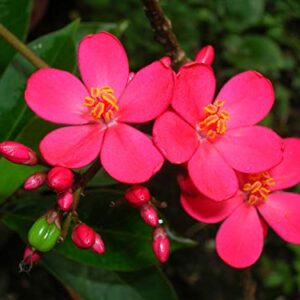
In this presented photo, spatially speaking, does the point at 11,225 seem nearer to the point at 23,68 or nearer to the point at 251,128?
the point at 23,68

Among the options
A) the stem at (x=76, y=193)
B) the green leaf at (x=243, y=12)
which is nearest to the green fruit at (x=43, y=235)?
the stem at (x=76, y=193)

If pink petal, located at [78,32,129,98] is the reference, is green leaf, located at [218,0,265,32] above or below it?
below

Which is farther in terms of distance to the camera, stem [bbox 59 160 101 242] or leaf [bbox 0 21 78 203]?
leaf [bbox 0 21 78 203]

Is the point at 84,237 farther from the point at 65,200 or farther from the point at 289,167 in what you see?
the point at 289,167

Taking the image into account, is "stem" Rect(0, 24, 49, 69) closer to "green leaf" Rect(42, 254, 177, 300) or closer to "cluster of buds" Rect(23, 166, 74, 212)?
"cluster of buds" Rect(23, 166, 74, 212)

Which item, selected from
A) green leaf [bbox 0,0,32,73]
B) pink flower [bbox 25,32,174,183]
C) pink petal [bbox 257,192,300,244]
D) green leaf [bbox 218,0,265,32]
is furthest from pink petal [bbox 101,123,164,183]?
green leaf [bbox 218,0,265,32]

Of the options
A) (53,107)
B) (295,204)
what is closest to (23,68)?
(53,107)

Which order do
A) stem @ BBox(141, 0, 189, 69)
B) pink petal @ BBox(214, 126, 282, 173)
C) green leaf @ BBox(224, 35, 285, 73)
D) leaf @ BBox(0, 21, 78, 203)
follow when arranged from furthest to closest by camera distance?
1. green leaf @ BBox(224, 35, 285, 73)
2. leaf @ BBox(0, 21, 78, 203)
3. stem @ BBox(141, 0, 189, 69)
4. pink petal @ BBox(214, 126, 282, 173)
